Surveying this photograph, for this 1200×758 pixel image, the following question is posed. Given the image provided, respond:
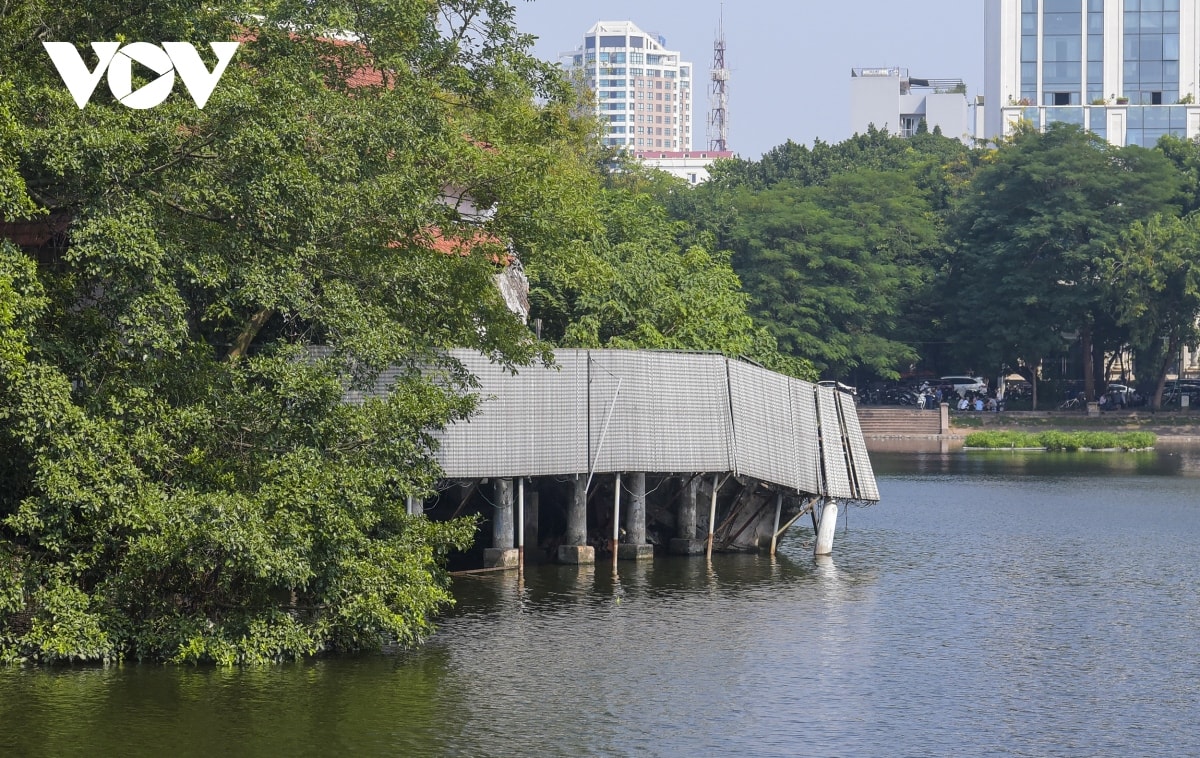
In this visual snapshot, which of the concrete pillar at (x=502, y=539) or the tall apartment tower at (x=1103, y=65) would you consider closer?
the concrete pillar at (x=502, y=539)

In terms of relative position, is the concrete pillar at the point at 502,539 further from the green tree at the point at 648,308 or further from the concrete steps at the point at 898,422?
the concrete steps at the point at 898,422

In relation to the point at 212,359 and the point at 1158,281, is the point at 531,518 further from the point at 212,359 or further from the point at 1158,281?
the point at 1158,281

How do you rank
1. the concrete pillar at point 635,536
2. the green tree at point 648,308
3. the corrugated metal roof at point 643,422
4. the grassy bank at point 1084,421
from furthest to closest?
the grassy bank at point 1084,421 → the green tree at point 648,308 → the concrete pillar at point 635,536 → the corrugated metal roof at point 643,422

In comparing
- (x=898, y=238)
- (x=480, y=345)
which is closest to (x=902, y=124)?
(x=898, y=238)

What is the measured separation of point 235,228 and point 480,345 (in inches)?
213

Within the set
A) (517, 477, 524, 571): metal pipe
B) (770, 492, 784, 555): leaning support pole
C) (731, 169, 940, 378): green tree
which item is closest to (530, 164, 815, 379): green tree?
(770, 492, 784, 555): leaning support pole

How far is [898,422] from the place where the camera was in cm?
7931

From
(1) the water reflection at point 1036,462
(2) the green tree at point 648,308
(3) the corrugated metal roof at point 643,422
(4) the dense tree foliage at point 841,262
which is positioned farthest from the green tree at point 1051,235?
(3) the corrugated metal roof at point 643,422

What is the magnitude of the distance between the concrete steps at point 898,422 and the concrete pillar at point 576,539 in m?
47.6

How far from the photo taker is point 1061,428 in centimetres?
7612

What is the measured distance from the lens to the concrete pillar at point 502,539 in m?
31.2

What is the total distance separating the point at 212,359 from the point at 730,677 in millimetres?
8570

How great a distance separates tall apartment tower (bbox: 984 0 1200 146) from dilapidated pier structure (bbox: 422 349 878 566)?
83343 mm

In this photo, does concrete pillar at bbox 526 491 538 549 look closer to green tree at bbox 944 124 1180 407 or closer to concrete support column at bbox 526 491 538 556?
concrete support column at bbox 526 491 538 556
